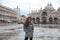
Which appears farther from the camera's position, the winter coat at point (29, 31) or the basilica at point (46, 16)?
the basilica at point (46, 16)

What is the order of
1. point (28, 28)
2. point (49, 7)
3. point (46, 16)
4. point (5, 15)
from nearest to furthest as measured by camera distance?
point (28, 28) < point (5, 15) < point (46, 16) < point (49, 7)

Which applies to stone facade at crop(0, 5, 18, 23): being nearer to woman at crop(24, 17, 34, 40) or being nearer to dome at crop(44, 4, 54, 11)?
dome at crop(44, 4, 54, 11)

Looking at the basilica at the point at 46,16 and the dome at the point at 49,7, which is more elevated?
the dome at the point at 49,7

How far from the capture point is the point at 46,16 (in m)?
111

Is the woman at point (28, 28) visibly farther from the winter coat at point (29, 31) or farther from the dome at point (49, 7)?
the dome at point (49, 7)

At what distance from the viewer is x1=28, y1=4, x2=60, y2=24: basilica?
355ft

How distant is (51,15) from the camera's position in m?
110

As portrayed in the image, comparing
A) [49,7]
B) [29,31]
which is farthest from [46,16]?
[29,31]

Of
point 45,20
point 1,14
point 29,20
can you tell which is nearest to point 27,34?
point 29,20

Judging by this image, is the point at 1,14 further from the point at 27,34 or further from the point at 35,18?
the point at 27,34

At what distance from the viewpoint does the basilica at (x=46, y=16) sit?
108 meters

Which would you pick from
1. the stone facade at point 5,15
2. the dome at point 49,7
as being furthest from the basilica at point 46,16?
the stone facade at point 5,15

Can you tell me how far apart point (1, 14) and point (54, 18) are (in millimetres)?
43371

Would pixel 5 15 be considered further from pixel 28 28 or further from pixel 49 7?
pixel 28 28
